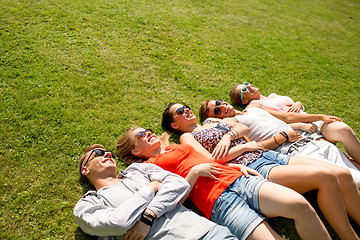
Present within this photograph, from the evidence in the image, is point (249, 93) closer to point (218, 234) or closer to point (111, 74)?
point (111, 74)

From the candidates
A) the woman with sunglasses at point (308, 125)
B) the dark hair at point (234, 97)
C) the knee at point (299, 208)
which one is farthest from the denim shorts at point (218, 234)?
the dark hair at point (234, 97)

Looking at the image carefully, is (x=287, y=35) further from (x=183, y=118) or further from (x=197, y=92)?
(x=183, y=118)

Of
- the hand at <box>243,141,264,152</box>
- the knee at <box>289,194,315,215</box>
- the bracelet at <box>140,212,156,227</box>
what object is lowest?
the bracelet at <box>140,212,156,227</box>

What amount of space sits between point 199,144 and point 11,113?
163 inches

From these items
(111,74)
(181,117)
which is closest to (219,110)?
(181,117)

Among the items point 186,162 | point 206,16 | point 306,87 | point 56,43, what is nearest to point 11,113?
point 56,43

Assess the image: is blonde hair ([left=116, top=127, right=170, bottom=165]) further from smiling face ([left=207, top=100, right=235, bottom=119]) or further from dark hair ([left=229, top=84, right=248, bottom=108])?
dark hair ([left=229, top=84, right=248, bottom=108])

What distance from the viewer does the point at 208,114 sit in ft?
18.9

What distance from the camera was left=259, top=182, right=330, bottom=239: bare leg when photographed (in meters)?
3.42

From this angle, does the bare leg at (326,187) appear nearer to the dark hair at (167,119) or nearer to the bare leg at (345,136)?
the bare leg at (345,136)

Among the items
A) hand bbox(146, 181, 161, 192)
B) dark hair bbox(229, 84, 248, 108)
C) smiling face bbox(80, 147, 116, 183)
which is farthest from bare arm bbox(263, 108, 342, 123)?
smiling face bbox(80, 147, 116, 183)

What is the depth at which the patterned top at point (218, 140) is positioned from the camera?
452 cm

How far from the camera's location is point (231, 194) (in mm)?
3854

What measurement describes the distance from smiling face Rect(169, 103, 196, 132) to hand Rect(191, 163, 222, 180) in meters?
1.45
